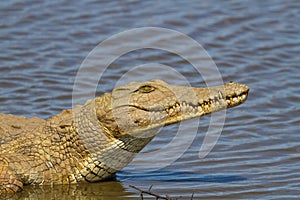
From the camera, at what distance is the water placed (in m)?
6.91

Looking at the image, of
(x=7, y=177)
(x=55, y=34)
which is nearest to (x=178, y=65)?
(x=55, y=34)

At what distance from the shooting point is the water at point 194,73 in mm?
6910

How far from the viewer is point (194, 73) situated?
406 inches

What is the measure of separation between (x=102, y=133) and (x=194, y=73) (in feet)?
12.6

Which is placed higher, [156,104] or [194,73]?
[156,104]

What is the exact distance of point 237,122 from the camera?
867 cm

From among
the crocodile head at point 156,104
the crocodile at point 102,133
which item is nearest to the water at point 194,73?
the crocodile at point 102,133

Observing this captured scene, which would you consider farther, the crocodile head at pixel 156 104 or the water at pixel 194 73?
the water at pixel 194 73

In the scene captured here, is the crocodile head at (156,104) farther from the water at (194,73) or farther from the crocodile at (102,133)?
the water at (194,73)

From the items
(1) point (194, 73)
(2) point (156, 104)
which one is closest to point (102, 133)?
(2) point (156, 104)

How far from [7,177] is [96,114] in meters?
0.90

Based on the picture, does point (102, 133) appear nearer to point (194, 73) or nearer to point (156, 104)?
point (156, 104)

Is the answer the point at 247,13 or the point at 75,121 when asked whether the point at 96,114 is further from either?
the point at 247,13

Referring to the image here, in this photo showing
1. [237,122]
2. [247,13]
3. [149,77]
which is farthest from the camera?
[247,13]
